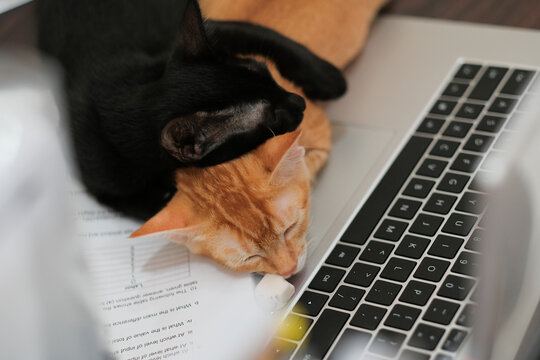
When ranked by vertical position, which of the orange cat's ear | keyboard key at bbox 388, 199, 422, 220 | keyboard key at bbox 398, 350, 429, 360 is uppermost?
keyboard key at bbox 388, 199, 422, 220

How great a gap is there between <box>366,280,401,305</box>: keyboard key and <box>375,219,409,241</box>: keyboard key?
0.08 meters

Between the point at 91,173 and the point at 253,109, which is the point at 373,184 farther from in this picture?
the point at 91,173

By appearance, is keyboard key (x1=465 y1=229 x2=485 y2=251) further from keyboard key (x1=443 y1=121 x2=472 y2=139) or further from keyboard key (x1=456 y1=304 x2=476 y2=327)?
keyboard key (x1=443 y1=121 x2=472 y2=139)

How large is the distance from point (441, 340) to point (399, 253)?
15 cm

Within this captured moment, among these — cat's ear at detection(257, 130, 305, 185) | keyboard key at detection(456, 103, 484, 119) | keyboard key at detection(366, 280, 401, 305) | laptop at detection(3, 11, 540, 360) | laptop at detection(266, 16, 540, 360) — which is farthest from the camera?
keyboard key at detection(456, 103, 484, 119)

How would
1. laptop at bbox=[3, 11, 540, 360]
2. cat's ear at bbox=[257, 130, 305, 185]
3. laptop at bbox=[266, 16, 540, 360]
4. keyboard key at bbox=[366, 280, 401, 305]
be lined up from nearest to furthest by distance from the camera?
laptop at bbox=[3, 11, 540, 360] → laptop at bbox=[266, 16, 540, 360] → keyboard key at bbox=[366, 280, 401, 305] → cat's ear at bbox=[257, 130, 305, 185]

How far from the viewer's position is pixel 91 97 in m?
1.03

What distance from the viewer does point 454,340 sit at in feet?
2.20

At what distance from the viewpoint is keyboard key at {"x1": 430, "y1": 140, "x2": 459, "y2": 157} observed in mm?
916

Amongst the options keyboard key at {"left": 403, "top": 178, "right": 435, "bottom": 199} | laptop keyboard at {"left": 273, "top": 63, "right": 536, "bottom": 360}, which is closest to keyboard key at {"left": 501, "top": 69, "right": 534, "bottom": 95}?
laptop keyboard at {"left": 273, "top": 63, "right": 536, "bottom": 360}

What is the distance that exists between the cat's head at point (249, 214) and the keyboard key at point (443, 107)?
25cm

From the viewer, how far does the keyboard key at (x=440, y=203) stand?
2.75 feet

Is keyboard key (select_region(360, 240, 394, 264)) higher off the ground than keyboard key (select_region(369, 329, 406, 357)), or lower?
higher

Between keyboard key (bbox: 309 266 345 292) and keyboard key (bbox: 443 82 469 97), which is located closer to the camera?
keyboard key (bbox: 309 266 345 292)
